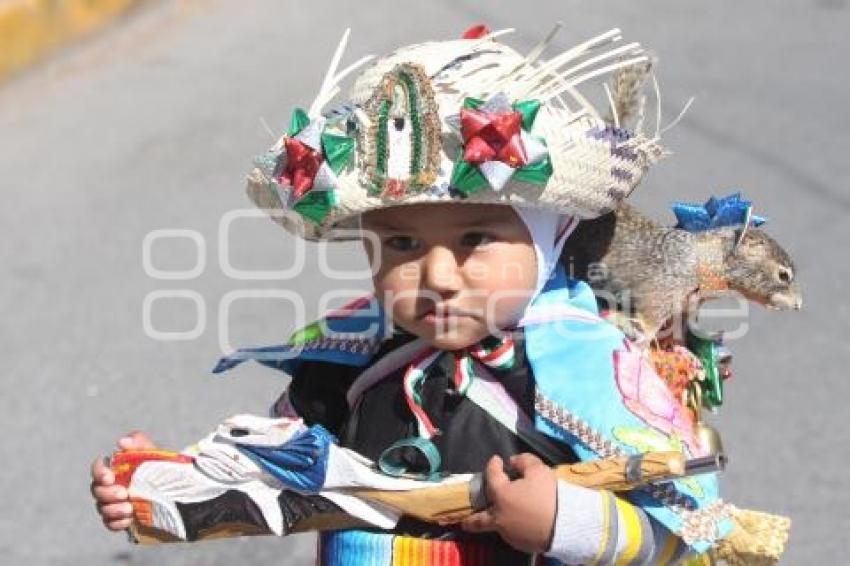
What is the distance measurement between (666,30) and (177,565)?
378 centimetres

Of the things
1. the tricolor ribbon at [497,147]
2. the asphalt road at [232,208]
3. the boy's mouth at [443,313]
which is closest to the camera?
the tricolor ribbon at [497,147]

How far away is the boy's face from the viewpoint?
72.7 inches

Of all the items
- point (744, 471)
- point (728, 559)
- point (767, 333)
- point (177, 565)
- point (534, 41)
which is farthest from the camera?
point (534, 41)

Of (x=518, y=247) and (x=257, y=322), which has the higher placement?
(x=518, y=247)

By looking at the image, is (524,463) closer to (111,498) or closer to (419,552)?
(419,552)

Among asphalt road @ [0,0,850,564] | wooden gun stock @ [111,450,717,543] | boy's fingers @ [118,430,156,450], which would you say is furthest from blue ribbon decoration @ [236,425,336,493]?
asphalt road @ [0,0,850,564]

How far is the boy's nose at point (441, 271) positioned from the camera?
1827mm

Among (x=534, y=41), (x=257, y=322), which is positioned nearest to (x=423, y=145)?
(x=257, y=322)

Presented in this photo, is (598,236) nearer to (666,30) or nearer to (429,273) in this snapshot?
(429,273)

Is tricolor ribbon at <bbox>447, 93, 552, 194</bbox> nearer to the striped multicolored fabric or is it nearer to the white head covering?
the white head covering

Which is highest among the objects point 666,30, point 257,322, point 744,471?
point 666,30

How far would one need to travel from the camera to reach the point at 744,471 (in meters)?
3.35

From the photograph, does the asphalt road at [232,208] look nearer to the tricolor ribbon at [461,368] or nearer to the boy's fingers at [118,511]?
the boy's fingers at [118,511]

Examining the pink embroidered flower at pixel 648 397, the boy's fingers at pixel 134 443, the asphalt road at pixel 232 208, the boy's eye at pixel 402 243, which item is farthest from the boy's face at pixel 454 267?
the asphalt road at pixel 232 208
